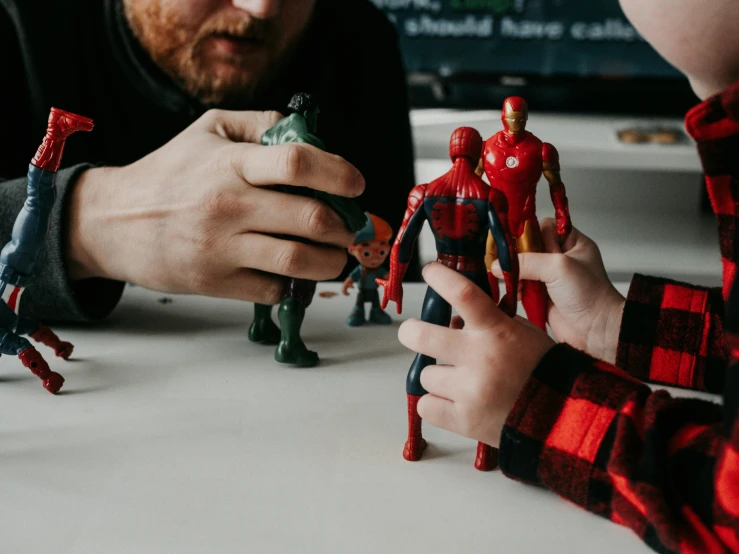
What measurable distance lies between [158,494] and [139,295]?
494 mm

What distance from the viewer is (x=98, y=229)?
0.82m

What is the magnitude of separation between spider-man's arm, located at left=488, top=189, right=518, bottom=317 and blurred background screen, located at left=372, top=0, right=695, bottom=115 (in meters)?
1.54

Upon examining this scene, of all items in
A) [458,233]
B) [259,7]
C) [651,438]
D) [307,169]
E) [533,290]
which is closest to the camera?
[651,438]

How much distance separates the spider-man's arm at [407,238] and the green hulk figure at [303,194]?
0.48 ft

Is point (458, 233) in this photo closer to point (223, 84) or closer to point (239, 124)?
point (239, 124)

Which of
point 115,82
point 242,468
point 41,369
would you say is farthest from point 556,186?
point 115,82

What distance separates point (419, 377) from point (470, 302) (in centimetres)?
8

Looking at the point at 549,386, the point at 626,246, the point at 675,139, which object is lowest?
the point at 626,246

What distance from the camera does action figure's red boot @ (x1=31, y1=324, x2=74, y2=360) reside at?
73cm

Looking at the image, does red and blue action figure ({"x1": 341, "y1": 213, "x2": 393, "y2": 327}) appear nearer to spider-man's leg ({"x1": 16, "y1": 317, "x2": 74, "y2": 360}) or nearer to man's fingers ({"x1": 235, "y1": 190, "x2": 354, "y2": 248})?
man's fingers ({"x1": 235, "y1": 190, "x2": 354, "y2": 248})

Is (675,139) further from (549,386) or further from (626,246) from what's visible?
(549,386)

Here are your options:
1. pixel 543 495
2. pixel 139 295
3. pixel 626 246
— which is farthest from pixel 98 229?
pixel 626 246

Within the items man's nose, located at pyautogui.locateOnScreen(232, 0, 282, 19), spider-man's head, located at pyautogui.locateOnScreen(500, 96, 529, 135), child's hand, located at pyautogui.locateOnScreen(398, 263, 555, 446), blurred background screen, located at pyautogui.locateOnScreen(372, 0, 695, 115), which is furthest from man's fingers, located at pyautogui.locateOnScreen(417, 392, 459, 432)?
blurred background screen, located at pyautogui.locateOnScreen(372, 0, 695, 115)

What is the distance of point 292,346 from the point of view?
75cm
